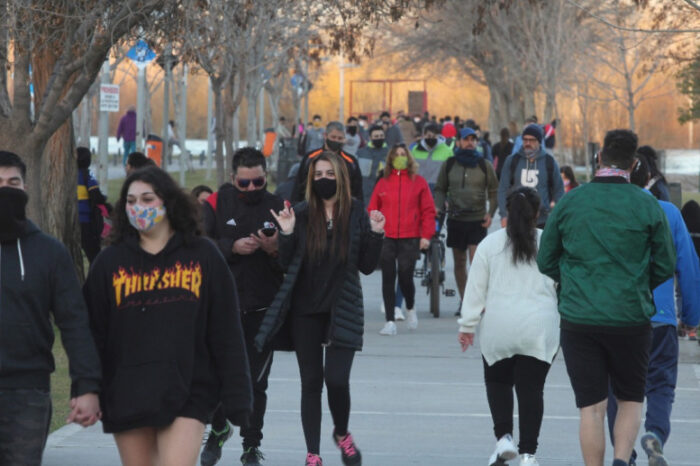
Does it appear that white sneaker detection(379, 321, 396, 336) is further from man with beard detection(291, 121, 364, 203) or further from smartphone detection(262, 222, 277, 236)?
smartphone detection(262, 222, 277, 236)

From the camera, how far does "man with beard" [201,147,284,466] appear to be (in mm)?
7465

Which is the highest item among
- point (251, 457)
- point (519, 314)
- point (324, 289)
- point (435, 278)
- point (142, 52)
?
point (142, 52)

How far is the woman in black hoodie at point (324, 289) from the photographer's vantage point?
7.16 metres

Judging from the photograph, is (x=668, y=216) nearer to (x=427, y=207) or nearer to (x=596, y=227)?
(x=596, y=227)

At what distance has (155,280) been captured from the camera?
5.07 meters

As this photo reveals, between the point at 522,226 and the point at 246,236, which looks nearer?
the point at 522,226

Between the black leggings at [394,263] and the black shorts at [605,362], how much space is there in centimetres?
665

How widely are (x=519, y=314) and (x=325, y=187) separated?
1.20 metres

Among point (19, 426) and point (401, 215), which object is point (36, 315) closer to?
point (19, 426)

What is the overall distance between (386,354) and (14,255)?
752 centimetres

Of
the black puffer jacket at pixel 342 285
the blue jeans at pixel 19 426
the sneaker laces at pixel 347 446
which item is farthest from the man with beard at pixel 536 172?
the blue jeans at pixel 19 426

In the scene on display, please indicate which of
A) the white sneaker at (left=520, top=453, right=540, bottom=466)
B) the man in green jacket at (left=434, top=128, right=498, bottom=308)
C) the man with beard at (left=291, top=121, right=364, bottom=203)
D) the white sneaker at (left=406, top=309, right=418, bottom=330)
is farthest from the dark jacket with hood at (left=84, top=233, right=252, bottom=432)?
the man in green jacket at (left=434, top=128, right=498, bottom=308)

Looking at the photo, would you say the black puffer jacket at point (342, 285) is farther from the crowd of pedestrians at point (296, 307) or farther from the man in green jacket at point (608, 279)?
the man in green jacket at point (608, 279)

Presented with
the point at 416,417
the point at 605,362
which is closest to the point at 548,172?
the point at 416,417
